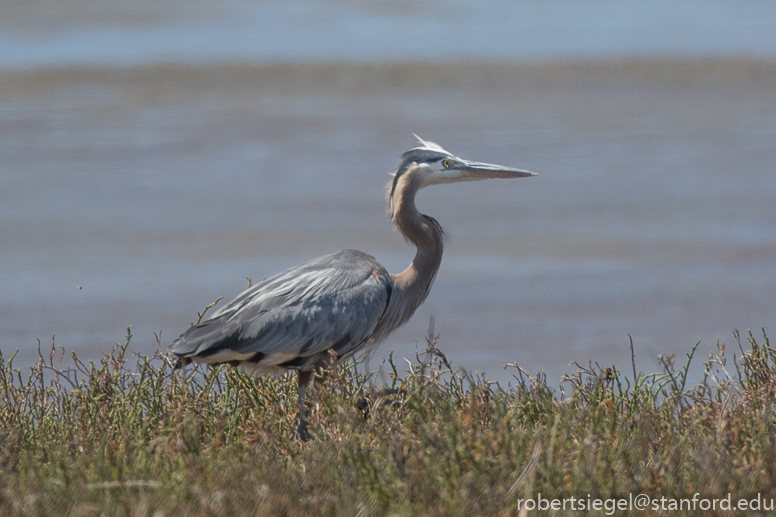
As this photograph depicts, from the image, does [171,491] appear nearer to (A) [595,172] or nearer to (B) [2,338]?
(B) [2,338]

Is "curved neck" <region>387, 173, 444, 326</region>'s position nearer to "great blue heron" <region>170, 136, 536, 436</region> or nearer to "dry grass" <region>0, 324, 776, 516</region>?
"great blue heron" <region>170, 136, 536, 436</region>

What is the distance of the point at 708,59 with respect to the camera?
14289 millimetres

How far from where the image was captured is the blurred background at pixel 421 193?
7.09 meters

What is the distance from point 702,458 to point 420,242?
2.58m

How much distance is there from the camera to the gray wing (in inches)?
189

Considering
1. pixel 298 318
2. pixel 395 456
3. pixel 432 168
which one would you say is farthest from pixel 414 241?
pixel 395 456

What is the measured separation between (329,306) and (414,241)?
0.74m

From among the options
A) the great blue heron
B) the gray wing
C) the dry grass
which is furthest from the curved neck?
the dry grass

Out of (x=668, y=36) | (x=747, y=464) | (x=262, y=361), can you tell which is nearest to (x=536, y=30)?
(x=668, y=36)

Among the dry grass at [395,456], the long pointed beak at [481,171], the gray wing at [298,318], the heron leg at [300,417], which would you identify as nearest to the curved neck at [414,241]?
the gray wing at [298,318]

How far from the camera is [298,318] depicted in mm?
4941

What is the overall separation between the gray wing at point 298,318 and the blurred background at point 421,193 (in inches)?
56.4

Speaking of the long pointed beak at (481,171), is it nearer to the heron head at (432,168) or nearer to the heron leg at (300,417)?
the heron head at (432,168)

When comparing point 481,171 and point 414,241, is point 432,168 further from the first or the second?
point 414,241
